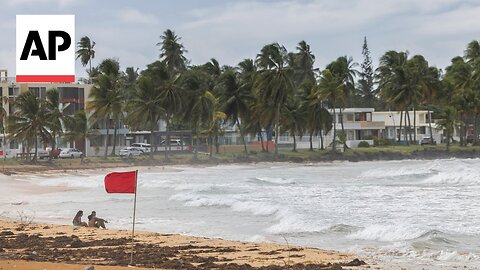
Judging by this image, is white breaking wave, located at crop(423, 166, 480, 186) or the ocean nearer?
the ocean

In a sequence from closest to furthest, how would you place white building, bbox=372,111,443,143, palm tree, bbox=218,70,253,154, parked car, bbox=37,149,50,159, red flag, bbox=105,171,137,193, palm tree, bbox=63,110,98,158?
red flag, bbox=105,171,137,193
palm tree, bbox=63,110,98,158
parked car, bbox=37,149,50,159
palm tree, bbox=218,70,253,154
white building, bbox=372,111,443,143

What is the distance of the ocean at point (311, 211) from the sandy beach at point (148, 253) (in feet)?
4.52

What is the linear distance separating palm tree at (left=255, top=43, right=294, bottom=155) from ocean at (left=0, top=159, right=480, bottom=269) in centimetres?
2394

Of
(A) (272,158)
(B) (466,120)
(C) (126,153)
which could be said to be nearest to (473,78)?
(B) (466,120)

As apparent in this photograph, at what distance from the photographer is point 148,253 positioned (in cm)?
1320

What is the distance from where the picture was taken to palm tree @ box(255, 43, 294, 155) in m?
66.1

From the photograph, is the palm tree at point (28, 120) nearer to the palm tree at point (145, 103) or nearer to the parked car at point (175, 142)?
the palm tree at point (145, 103)

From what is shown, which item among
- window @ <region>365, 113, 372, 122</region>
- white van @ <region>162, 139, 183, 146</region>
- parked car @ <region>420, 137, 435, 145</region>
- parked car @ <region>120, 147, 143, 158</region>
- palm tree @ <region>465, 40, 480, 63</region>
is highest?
palm tree @ <region>465, 40, 480, 63</region>

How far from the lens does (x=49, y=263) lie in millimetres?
11703

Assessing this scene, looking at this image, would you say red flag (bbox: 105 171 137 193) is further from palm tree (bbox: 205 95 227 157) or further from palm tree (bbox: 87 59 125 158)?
palm tree (bbox: 205 95 227 157)

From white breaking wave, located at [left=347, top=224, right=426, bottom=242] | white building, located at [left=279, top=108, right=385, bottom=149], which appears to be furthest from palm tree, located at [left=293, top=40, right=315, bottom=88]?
white breaking wave, located at [left=347, top=224, right=426, bottom=242]

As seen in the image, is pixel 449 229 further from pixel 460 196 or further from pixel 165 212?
pixel 460 196

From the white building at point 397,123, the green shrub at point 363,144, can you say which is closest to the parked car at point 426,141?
the white building at point 397,123

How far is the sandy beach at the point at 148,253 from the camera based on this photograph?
11945 mm
